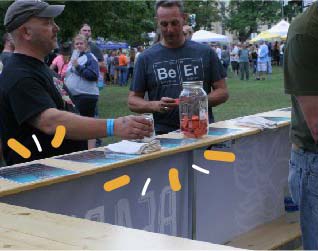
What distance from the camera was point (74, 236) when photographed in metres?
1.91

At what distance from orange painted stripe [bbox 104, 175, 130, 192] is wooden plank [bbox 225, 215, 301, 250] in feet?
4.19

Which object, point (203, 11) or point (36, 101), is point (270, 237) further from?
→ point (203, 11)

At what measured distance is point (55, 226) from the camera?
2.06m

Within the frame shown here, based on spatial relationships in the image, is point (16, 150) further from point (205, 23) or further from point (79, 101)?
point (205, 23)

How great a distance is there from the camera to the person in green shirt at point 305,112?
2.62 meters

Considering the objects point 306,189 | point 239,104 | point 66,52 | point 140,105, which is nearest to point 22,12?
point 140,105

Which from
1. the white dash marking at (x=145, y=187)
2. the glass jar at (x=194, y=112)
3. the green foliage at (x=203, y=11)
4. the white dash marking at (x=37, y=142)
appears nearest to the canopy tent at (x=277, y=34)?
the green foliage at (x=203, y=11)

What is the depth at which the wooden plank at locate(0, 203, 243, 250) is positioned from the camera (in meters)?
1.76

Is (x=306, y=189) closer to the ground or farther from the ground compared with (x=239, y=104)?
farther from the ground

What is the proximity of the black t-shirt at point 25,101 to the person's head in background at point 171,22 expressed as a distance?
139cm

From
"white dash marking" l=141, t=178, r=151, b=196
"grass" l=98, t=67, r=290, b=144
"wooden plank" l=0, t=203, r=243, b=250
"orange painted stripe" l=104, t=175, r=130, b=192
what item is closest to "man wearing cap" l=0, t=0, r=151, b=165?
"orange painted stripe" l=104, t=175, r=130, b=192

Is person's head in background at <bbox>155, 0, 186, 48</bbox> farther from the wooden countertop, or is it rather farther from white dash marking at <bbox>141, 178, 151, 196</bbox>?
white dash marking at <bbox>141, 178, 151, 196</bbox>

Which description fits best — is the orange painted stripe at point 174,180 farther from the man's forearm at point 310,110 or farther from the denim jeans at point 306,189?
the man's forearm at point 310,110

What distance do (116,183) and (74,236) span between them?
65.5 inches
